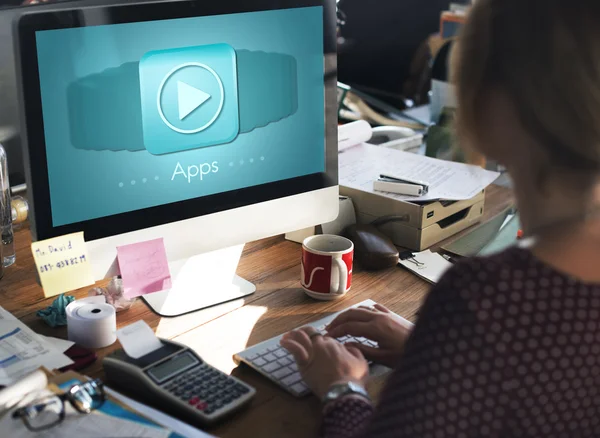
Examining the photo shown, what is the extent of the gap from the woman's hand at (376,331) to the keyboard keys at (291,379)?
0.30ft

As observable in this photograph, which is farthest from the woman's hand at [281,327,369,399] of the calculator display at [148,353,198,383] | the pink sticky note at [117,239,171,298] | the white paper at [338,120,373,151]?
the white paper at [338,120,373,151]

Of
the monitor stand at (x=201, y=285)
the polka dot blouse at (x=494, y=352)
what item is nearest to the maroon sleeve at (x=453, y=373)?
the polka dot blouse at (x=494, y=352)

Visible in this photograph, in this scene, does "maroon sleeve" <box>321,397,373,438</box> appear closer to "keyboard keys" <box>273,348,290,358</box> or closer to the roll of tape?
"keyboard keys" <box>273,348,290,358</box>

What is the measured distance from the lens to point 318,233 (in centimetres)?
156

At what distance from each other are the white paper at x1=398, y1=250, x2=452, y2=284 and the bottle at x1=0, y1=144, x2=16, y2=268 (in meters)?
0.76

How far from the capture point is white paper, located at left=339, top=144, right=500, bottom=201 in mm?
1643

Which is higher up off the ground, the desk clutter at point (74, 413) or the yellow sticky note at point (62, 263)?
the yellow sticky note at point (62, 263)

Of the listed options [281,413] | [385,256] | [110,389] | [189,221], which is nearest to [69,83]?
[189,221]

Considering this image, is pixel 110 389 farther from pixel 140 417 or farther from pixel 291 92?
pixel 291 92

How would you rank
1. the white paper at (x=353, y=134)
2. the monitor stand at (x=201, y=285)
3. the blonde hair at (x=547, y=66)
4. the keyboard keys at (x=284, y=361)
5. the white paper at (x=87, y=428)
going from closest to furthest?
the blonde hair at (x=547, y=66) → the white paper at (x=87, y=428) → the keyboard keys at (x=284, y=361) → the monitor stand at (x=201, y=285) → the white paper at (x=353, y=134)

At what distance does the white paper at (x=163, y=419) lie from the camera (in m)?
0.98

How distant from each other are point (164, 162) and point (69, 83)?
0.66ft

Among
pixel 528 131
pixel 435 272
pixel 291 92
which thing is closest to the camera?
pixel 528 131

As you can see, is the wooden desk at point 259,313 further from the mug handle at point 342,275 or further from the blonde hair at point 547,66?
the blonde hair at point 547,66
